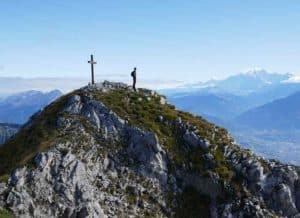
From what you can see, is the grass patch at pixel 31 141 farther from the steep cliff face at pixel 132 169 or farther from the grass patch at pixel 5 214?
the grass patch at pixel 5 214

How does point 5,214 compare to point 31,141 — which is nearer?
point 5,214

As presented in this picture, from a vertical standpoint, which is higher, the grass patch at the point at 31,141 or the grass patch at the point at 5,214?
the grass patch at the point at 31,141

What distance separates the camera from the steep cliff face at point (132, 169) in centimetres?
5053

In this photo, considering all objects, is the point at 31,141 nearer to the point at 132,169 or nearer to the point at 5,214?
the point at 132,169

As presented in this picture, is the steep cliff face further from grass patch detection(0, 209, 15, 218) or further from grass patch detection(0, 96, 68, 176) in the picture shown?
grass patch detection(0, 209, 15, 218)

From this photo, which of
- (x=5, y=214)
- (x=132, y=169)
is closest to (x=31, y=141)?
(x=132, y=169)

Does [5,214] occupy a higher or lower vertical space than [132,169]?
lower

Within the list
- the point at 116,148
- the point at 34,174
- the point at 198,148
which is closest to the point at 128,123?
the point at 116,148

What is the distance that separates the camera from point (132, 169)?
183 feet

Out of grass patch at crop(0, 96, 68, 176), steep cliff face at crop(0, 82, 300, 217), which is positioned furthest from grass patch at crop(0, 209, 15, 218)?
grass patch at crop(0, 96, 68, 176)

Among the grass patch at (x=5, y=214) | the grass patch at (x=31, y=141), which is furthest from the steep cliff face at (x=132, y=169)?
the grass patch at (x=5, y=214)

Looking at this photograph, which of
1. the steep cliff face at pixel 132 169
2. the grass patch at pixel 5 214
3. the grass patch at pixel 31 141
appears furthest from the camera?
the grass patch at pixel 31 141

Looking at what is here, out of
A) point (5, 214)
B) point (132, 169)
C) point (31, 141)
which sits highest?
point (31, 141)

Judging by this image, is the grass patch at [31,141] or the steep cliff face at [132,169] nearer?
the steep cliff face at [132,169]
